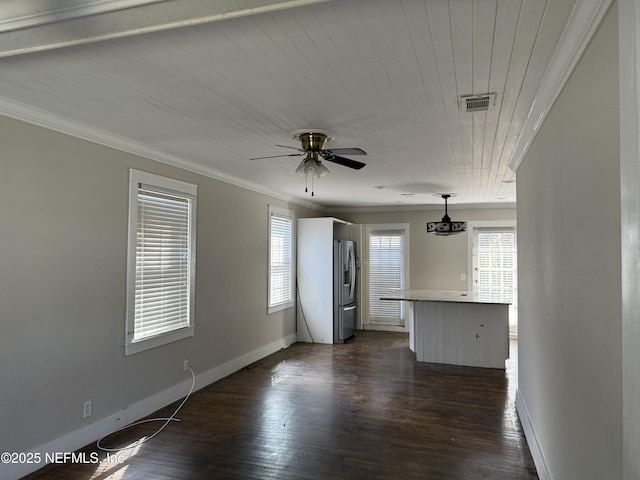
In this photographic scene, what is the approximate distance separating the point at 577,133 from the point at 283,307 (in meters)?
5.44

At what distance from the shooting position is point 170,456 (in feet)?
9.87

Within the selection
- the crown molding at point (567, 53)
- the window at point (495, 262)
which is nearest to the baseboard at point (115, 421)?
the crown molding at point (567, 53)

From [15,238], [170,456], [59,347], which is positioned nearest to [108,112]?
[15,238]

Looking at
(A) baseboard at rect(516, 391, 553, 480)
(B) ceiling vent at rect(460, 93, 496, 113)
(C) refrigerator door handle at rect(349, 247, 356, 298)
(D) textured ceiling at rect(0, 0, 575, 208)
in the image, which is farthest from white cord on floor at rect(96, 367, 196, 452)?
(C) refrigerator door handle at rect(349, 247, 356, 298)

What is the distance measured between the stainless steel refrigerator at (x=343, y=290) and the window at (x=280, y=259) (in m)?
0.79

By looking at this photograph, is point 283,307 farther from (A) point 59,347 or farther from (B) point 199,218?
(A) point 59,347

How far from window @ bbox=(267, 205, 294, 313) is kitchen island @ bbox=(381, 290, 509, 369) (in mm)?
1984

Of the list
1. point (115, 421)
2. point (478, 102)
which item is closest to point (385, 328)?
point (115, 421)

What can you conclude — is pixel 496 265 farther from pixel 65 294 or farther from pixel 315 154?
pixel 65 294

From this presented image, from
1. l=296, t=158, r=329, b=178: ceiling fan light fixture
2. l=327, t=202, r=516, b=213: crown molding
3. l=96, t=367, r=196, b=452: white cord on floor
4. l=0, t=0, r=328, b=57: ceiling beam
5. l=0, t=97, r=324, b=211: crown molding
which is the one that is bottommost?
l=96, t=367, r=196, b=452: white cord on floor

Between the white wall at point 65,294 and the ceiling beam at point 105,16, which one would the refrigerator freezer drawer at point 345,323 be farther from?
the ceiling beam at point 105,16

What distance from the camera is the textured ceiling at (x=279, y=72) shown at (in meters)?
1.58

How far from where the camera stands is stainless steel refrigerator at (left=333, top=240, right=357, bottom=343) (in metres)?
7.01

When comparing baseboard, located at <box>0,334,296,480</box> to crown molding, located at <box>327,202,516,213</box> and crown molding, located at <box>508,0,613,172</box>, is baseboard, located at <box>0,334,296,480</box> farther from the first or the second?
crown molding, located at <box>327,202,516,213</box>
